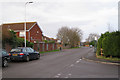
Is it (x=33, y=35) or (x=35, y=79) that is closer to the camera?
(x=35, y=79)

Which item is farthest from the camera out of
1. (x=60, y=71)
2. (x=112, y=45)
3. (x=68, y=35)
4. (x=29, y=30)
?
(x=68, y=35)

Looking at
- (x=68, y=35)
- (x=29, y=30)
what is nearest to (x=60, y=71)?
(x=29, y=30)

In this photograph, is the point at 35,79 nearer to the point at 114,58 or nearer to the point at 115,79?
the point at 115,79

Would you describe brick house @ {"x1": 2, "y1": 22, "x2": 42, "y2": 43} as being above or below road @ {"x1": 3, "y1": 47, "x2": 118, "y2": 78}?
above

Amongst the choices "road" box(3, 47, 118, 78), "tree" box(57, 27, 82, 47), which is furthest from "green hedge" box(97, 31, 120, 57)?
"tree" box(57, 27, 82, 47)

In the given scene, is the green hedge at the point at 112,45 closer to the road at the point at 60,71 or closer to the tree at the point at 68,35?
the road at the point at 60,71

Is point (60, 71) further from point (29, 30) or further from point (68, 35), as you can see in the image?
point (68, 35)

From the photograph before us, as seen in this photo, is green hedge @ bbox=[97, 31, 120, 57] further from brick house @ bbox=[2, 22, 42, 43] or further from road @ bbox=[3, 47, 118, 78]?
brick house @ bbox=[2, 22, 42, 43]

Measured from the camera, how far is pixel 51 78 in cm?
662

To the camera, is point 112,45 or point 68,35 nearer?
point 112,45

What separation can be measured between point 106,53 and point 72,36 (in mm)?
51012

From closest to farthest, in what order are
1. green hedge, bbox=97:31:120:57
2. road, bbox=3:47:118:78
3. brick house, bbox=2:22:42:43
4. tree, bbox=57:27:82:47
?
A: road, bbox=3:47:118:78, green hedge, bbox=97:31:120:57, brick house, bbox=2:22:42:43, tree, bbox=57:27:82:47

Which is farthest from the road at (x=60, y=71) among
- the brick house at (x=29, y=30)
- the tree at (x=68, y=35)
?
the tree at (x=68, y=35)

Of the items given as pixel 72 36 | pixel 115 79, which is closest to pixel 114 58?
pixel 115 79
